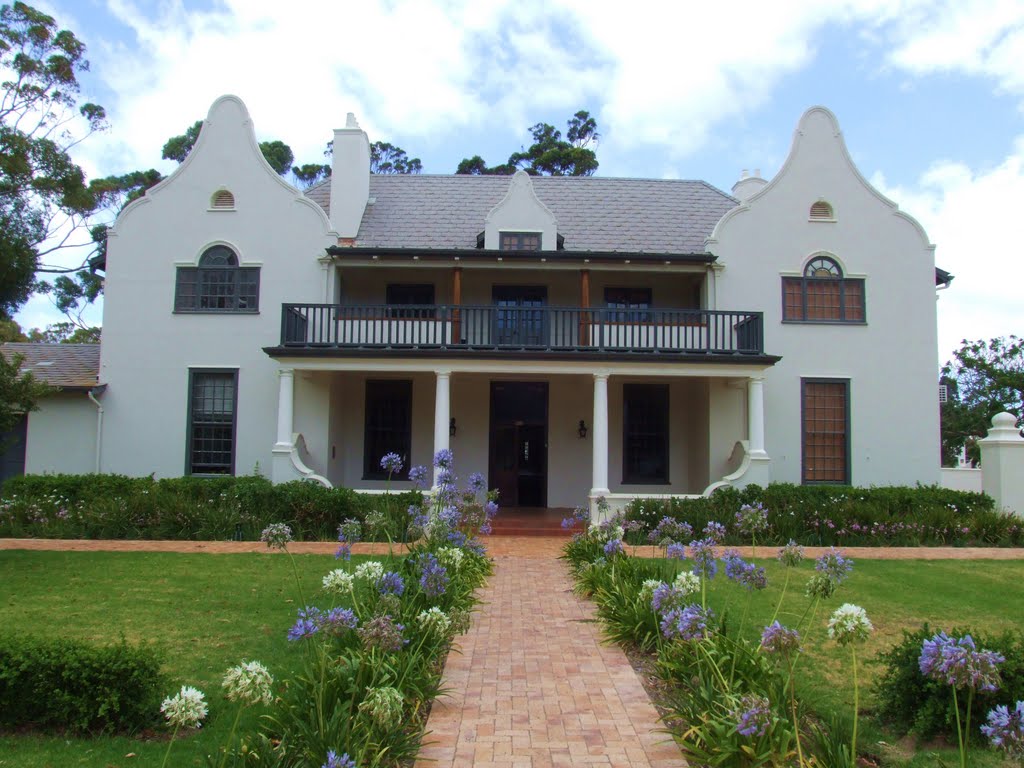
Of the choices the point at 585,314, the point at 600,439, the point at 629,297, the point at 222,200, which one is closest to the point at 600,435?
the point at 600,439

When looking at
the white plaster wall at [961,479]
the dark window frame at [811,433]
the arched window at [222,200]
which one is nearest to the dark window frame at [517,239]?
the arched window at [222,200]

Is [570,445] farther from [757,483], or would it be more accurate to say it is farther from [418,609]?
[418,609]

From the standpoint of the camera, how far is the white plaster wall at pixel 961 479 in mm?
23312

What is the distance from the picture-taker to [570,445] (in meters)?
20.1

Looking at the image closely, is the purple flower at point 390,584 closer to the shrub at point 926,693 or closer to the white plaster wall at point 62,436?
the shrub at point 926,693

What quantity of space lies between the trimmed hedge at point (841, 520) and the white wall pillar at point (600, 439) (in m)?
1.47

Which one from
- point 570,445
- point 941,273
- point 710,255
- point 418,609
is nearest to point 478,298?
point 570,445

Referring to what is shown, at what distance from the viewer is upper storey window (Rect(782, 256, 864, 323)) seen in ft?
62.8

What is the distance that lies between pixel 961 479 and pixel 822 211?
10.1 metres

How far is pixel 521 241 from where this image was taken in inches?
760

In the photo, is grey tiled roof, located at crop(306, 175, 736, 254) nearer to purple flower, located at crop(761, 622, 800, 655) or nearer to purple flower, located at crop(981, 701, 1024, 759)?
purple flower, located at crop(761, 622, 800, 655)

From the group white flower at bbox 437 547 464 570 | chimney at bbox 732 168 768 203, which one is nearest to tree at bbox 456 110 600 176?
chimney at bbox 732 168 768 203

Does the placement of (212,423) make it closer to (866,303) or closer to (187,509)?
(187,509)

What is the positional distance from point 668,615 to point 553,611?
3998mm
